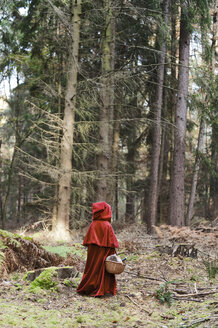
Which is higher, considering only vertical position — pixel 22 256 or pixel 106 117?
pixel 106 117

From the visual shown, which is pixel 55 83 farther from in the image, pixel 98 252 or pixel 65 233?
pixel 98 252

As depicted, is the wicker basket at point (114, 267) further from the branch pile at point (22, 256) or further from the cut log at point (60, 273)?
the branch pile at point (22, 256)

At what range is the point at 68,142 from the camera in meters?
12.7

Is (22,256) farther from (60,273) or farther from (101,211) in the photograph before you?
(101,211)

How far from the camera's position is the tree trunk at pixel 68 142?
12459 millimetres

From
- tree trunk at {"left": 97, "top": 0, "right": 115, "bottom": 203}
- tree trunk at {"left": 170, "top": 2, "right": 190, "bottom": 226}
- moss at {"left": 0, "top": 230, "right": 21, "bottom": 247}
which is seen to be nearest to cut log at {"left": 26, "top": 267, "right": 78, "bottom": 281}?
moss at {"left": 0, "top": 230, "right": 21, "bottom": 247}

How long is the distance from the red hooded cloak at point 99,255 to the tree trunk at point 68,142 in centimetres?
596

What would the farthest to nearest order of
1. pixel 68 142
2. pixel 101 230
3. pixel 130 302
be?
pixel 68 142
pixel 101 230
pixel 130 302

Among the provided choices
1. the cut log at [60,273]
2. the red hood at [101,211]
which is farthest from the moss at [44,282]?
the red hood at [101,211]

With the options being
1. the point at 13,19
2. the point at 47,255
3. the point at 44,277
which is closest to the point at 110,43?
the point at 13,19

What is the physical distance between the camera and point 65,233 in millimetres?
12383

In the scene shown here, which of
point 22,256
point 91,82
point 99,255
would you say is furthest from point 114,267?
point 91,82

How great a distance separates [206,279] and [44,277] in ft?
10.8

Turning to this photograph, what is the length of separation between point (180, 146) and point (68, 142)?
448 cm
